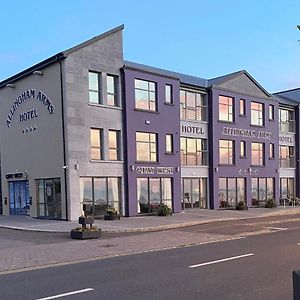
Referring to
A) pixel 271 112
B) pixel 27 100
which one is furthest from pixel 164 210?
pixel 271 112

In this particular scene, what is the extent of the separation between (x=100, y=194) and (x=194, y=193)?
893 centimetres

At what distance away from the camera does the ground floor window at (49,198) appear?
82.8ft

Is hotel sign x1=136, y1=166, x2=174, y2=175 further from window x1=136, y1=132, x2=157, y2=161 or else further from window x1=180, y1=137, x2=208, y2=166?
window x1=180, y1=137, x2=208, y2=166

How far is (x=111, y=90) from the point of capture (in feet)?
87.6

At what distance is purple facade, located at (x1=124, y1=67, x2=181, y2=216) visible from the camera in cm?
2709

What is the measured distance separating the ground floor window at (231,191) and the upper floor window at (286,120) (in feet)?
26.8

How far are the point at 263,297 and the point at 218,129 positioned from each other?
1066 inches

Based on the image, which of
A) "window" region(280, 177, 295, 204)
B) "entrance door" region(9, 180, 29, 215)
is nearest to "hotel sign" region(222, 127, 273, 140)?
"window" region(280, 177, 295, 204)

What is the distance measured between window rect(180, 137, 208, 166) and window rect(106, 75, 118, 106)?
670 cm

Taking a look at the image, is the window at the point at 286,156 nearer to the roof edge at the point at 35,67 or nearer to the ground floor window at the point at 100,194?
the ground floor window at the point at 100,194

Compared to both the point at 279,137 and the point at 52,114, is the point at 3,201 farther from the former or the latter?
the point at 279,137

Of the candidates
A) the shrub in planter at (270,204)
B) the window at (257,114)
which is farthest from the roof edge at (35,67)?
the shrub in planter at (270,204)

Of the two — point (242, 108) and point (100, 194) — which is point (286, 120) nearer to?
point (242, 108)

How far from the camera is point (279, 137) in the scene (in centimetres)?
3978
